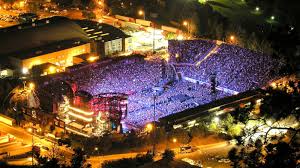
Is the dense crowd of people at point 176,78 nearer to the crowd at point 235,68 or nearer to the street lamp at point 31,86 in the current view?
the crowd at point 235,68

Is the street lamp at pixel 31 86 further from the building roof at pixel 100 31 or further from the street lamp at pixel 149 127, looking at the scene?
the building roof at pixel 100 31

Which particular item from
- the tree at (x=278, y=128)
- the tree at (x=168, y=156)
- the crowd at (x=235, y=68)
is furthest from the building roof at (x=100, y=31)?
Answer: the tree at (x=278, y=128)

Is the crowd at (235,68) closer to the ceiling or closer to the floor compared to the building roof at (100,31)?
closer to the floor

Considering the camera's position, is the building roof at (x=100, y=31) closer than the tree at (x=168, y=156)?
No

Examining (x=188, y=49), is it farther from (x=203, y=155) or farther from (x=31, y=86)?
(x=203, y=155)

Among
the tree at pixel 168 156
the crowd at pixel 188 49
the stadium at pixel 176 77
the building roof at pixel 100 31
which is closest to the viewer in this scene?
the tree at pixel 168 156

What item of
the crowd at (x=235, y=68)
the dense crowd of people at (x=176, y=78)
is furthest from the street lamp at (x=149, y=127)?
the crowd at (x=235, y=68)

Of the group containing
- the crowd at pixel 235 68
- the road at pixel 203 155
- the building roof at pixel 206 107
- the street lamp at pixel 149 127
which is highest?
the crowd at pixel 235 68

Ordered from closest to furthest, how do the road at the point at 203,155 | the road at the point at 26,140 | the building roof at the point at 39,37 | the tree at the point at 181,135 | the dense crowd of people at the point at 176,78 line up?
the road at the point at 203,155, the road at the point at 26,140, the tree at the point at 181,135, the dense crowd of people at the point at 176,78, the building roof at the point at 39,37
